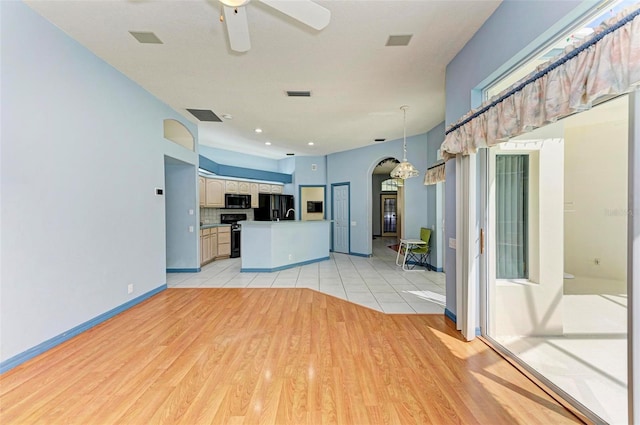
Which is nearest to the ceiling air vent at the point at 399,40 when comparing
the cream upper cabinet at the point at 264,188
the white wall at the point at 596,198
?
the white wall at the point at 596,198

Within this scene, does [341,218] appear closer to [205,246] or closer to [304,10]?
[205,246]

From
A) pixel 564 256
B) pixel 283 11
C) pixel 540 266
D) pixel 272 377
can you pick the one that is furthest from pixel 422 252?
pixel 283 11

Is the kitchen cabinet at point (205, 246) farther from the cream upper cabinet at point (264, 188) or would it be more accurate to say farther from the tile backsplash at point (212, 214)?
the cream upper cabinet at point (264, 188)

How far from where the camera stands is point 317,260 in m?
6.39

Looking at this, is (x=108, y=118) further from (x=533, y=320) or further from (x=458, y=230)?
(x=533, y=320)

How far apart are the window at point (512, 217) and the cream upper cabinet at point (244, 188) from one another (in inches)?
250

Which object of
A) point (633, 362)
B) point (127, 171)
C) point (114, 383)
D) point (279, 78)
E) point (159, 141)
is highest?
point (279, 78)

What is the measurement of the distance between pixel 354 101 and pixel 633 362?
3.95m

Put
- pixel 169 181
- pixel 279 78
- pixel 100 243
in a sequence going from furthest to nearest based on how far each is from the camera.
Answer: pixel 169 181 < pixel 279 78 < pixel 100 243

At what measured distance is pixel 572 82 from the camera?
141 centimetres

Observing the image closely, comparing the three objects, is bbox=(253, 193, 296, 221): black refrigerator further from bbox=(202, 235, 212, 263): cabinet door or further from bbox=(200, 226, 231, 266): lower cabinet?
bbox=(202, 235, 212, 263): cabinet door

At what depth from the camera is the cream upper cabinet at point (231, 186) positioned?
7.00 m

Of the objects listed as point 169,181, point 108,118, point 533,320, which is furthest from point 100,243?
point 533,320

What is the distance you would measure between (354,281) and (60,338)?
12.9 ft
